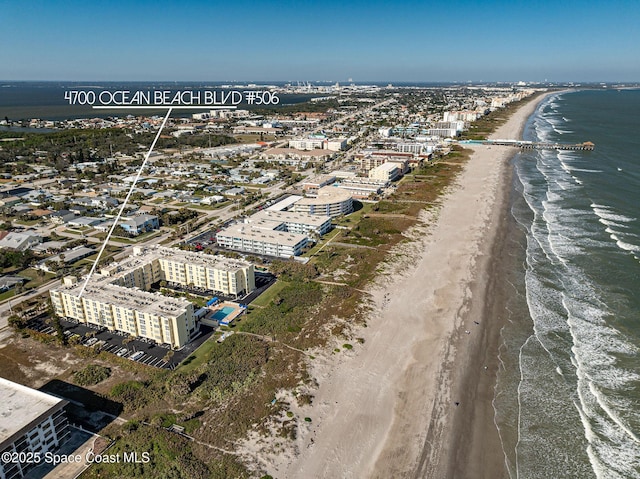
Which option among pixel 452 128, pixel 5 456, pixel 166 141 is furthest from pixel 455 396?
pixel 452 128

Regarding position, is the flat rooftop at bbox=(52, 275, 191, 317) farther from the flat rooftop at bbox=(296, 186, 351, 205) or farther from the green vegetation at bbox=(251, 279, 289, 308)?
the flat rooftop at bbox=(296, 186, 351, 205)

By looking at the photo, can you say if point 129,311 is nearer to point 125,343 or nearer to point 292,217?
point 125,343

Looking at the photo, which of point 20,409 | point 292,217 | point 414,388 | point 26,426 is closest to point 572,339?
point 414,388

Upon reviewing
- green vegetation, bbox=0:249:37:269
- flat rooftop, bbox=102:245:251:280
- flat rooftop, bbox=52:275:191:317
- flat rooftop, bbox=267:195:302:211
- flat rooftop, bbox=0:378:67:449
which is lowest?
green vegetation, bbox=0:249:37:269

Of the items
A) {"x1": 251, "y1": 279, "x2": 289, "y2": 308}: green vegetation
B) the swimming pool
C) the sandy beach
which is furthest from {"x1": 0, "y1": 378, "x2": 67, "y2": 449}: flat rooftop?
{"x1": 251, "y1": 279, "x2": 289, "y2": 308}: green vegetation

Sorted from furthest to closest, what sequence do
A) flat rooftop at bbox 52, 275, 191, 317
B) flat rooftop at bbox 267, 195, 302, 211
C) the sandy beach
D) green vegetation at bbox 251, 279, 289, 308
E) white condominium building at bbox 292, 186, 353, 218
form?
flat rooftop at bbox 267, 195, 302, 211
white condominium building at bbox 292, 186, 353, 218
green vegetation at bbox 251, 279, 289, 308
flat rooftop at bbox 52, 275, 191, 317
the sandy beach

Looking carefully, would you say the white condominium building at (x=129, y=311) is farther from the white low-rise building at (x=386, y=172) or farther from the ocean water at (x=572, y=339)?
the white low-rise building at (x=386, y=172)
